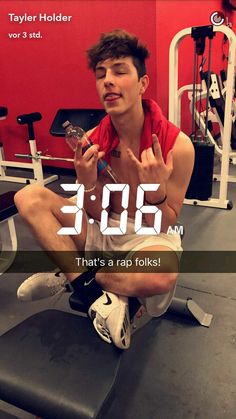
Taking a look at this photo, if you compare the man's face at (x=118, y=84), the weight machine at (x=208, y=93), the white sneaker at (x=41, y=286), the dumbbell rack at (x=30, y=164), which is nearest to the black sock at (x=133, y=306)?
the white sneaker at (x=41, y=286)

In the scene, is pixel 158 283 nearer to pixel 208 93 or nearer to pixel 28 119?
pixel 208 93

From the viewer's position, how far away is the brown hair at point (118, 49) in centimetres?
114

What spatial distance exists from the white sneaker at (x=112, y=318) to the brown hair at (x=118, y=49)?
2.37 feet

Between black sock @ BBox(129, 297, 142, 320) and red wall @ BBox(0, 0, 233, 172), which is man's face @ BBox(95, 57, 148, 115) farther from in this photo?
red wall @ BBox(0, 0, 233, 172)

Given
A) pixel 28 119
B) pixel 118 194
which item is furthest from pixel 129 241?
pixel 28 119

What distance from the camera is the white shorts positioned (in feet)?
3.99

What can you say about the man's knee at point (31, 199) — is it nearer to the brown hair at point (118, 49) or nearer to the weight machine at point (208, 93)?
the brown hair at point (118, 49)

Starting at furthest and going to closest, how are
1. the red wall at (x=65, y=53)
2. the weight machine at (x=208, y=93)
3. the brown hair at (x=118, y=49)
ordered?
the red wall at (x=65, y=53)
the weight machine at (x=208, y=93)
the brown hair at (x=118, y=49)

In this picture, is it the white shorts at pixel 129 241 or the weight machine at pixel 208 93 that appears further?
the weight machine at pixel 208 93

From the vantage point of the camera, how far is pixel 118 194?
133 cm

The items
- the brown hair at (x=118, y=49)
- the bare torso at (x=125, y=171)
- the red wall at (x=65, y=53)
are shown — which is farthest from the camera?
the red wall at (x=65, y=53)

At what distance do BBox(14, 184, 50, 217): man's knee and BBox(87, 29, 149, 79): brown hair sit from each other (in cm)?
45

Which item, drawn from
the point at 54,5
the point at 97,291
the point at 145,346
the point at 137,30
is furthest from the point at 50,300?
the point at 54,5

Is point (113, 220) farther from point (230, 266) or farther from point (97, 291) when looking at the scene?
point (230, 266)
